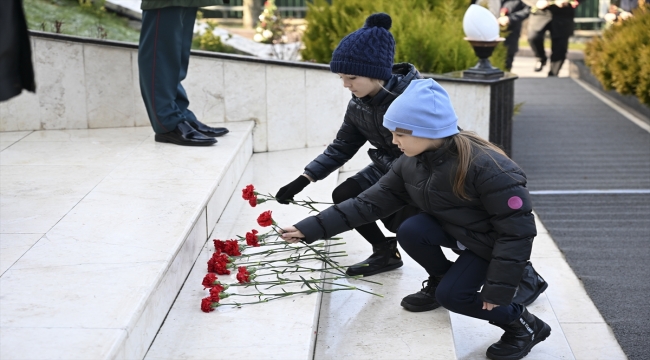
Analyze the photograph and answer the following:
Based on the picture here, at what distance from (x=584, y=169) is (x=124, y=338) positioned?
15.4ft

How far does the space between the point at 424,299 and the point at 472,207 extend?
533 millimetres

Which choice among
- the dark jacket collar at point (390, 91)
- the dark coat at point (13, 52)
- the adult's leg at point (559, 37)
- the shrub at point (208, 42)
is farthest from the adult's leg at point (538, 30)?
the dark coat at point (13, 52)

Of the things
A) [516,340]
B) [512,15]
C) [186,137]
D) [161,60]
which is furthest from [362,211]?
[512,15]

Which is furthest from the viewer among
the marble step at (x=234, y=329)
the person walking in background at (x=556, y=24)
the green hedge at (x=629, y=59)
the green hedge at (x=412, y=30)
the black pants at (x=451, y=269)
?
the person walking in background at (x=556, y=24)

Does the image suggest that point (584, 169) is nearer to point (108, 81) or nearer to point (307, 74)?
point (307, 74)

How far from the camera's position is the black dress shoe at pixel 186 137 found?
5.09 m

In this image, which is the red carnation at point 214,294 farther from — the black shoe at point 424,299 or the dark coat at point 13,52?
the dark coat at point 13,52

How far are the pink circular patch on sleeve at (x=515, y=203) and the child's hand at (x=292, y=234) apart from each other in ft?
2.79

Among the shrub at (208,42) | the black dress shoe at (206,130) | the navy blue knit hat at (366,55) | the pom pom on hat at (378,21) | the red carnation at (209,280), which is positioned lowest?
the red carnation at (209,280)

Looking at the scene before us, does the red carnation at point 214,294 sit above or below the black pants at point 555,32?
below

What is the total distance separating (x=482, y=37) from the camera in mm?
6223

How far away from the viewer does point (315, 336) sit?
10.4 feet

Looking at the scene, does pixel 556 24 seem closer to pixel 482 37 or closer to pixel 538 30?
pixel 538 30

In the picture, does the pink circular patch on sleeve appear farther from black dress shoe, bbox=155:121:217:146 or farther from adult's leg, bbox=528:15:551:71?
adult's leg, bbox=528:15:551:71
